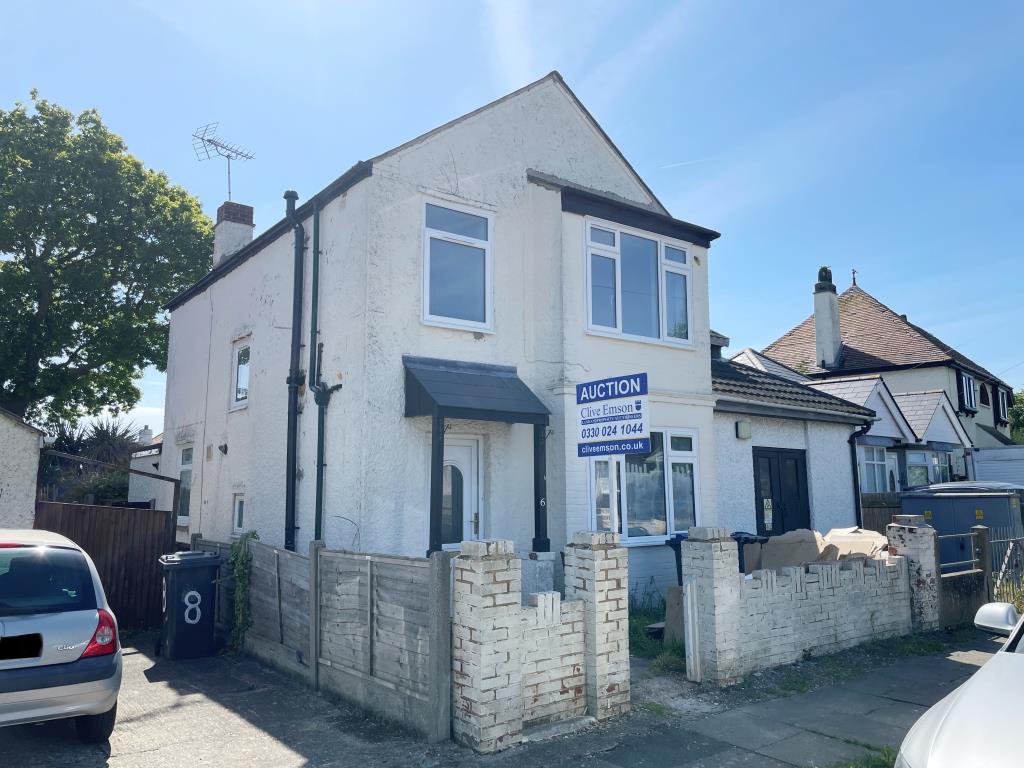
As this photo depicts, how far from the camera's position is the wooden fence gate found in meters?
9.87

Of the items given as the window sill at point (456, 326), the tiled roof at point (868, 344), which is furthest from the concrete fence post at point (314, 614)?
the tiled roof at point (868, 344)

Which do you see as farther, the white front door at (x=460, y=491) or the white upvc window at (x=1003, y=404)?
the white upvc window at (x=1003, y=404)

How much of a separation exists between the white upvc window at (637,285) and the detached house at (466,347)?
32mm

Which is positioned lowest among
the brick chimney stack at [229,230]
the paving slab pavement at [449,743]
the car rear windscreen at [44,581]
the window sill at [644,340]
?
the paving slab pavement at [449,743]

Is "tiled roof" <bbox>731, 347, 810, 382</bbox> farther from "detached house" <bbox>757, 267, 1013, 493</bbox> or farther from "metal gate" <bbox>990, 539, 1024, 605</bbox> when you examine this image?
"metal gate" <bbox>990, 539, 1024, 605</bbox>

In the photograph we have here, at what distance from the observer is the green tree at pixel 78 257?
61.0 ft

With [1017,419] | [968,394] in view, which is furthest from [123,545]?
[1017,419]

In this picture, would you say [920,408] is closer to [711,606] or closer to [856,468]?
[856,468]

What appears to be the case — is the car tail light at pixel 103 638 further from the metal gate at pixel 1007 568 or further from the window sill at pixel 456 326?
the metal gate at pixel 1007 568

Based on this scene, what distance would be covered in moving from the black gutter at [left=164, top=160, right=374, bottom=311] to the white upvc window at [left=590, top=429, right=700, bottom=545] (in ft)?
15.1

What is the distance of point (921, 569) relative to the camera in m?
9.09

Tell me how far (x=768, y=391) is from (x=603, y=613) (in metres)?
8.43

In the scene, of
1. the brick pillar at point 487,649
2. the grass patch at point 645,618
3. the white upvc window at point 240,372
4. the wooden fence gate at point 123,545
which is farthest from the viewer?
the white upvc window at point 240,372

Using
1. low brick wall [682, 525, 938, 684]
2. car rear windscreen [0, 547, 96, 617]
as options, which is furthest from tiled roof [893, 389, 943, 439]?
car rear windscreen [0, 547, 96, 617]
